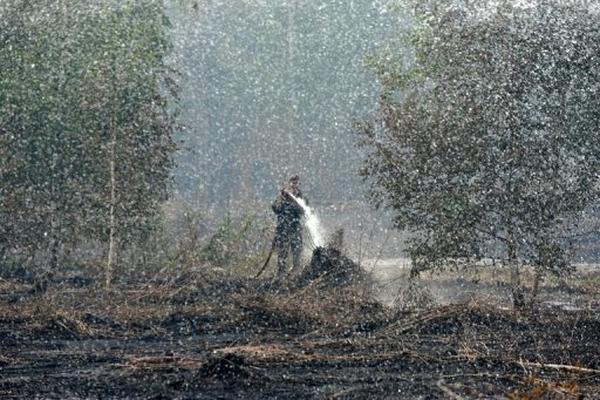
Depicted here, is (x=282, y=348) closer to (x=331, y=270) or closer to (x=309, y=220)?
(x=331, y=270)

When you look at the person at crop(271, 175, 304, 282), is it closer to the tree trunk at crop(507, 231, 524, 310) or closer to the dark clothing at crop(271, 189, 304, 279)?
the dark clothing at crop(271, 189, 304, 279)

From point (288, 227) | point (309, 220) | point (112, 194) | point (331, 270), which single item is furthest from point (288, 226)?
point (112, 194)

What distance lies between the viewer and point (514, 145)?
52.9 feet

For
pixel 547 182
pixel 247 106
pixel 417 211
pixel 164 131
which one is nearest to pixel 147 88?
pixel 164 131

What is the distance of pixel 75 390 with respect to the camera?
9.73 metres

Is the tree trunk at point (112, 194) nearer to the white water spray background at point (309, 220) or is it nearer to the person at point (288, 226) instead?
the person at point (288, 226)

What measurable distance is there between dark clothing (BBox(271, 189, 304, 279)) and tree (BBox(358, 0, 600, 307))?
3403 millimetres

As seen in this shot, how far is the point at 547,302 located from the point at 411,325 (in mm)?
5373

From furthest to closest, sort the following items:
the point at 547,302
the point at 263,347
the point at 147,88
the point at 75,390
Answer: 1. the point at 147,88
2. the point at 547,302
3. the point at 263,347
4. the point at 75,390

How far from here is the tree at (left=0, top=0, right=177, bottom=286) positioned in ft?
64.8

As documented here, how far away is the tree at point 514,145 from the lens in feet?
52.7

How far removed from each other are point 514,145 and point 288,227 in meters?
4.94

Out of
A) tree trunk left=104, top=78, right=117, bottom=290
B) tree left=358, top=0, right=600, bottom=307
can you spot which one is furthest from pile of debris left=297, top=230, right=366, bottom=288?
tree trunk left=104, top=78, right=117, bottom=290

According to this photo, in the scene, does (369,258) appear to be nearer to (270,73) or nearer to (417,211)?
(417,211)
